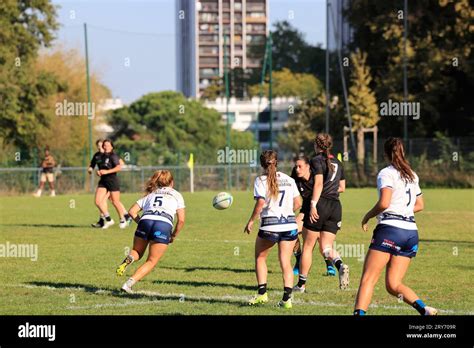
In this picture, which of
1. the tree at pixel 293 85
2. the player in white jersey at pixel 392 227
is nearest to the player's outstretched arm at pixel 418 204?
the player in white jersey at pixel 392 227

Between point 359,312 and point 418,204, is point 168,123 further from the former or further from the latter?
point 359,312

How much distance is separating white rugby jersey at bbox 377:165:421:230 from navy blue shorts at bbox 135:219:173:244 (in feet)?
11.2

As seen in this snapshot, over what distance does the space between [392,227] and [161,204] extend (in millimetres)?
3534

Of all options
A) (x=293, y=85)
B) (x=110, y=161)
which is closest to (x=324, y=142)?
(x=110, y=161)

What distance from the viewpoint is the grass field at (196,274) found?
37.1 ft

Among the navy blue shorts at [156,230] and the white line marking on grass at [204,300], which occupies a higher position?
the navy blue shorts at [156,230]

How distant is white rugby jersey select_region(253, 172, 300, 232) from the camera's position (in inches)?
448

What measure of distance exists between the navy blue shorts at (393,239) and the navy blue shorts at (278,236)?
202cm

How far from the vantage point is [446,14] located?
182 ft

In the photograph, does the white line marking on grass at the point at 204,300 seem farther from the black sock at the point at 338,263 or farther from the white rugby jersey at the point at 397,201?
the white rugby jersey at the point at 397,201
